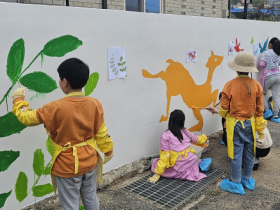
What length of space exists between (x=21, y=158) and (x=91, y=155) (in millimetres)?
951

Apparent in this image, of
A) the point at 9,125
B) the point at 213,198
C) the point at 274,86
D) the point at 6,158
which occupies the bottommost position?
the point at 213,198

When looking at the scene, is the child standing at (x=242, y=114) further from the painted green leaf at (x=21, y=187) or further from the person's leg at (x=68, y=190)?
the painted green leaf at (x=21, y=187)

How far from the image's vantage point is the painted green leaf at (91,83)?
3389mm

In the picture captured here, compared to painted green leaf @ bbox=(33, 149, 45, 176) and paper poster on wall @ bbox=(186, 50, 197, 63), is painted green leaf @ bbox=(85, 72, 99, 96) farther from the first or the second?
paper poster on wall @ bbox=(186, 50, 197, 63)

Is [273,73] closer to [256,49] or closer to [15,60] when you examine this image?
[256,49]

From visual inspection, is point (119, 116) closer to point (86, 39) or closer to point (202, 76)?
point (86, 39)

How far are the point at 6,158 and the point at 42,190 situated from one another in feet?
1.92

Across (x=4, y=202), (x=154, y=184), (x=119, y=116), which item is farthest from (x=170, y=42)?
(x=4, y=202)

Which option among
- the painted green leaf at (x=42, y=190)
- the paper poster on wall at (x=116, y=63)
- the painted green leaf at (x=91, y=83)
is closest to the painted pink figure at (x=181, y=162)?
the paper poster on wall at (x=116, y=63)

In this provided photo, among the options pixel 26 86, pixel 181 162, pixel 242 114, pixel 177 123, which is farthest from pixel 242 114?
pixel 26 86

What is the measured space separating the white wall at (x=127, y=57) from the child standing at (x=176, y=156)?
0.41 meters

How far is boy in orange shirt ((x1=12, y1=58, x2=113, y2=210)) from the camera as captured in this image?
7.16 ft

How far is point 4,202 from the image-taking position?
9.34 feet

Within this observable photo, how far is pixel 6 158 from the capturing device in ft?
9.15
